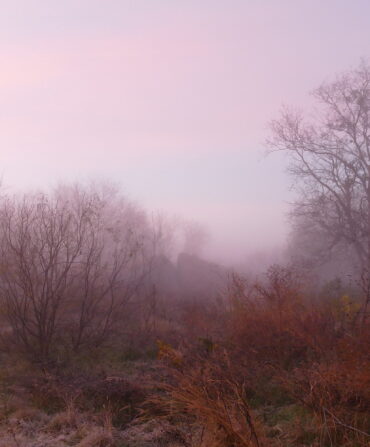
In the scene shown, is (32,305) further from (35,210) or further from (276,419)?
(276,419)

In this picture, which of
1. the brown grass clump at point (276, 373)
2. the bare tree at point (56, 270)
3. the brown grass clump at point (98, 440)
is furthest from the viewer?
the bare tree at point (56, 270)

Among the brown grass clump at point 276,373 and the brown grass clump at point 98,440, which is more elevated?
the brown grass clump at point 276,373

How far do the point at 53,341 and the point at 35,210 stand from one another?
2.76 meters

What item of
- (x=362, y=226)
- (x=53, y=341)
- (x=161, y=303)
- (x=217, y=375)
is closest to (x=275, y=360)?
(x=217, y=375)

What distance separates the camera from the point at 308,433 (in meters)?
4.56

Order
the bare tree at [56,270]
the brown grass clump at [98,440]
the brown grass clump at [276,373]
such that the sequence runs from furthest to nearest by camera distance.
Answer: the bare tree at [56,270]
the brown grass clump at [98,440]
the brown grass clump at [276,373]

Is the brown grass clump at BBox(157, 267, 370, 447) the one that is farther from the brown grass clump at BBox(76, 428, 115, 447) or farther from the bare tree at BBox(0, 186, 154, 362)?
the bare tree at BBox(0, 186, 154, 362)

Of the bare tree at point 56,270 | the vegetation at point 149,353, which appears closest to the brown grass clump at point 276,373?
the vegetation at point 149,353

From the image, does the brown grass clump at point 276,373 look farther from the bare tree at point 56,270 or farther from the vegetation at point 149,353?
the bare tree at point 56,270

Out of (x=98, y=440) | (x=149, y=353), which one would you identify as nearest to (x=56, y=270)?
(x=149, y=353)

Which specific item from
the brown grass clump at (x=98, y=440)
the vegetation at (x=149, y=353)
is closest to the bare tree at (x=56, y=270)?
the vegetation at (x=149, y=353)

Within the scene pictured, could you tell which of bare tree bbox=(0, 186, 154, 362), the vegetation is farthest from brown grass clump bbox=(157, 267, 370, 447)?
bare tree bbox=(0, 186, 154, 362)

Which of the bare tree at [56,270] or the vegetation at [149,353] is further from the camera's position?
the bare tree at [56,270]

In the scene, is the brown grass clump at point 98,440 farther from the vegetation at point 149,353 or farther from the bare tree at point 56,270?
the bare tree at point 56,270
